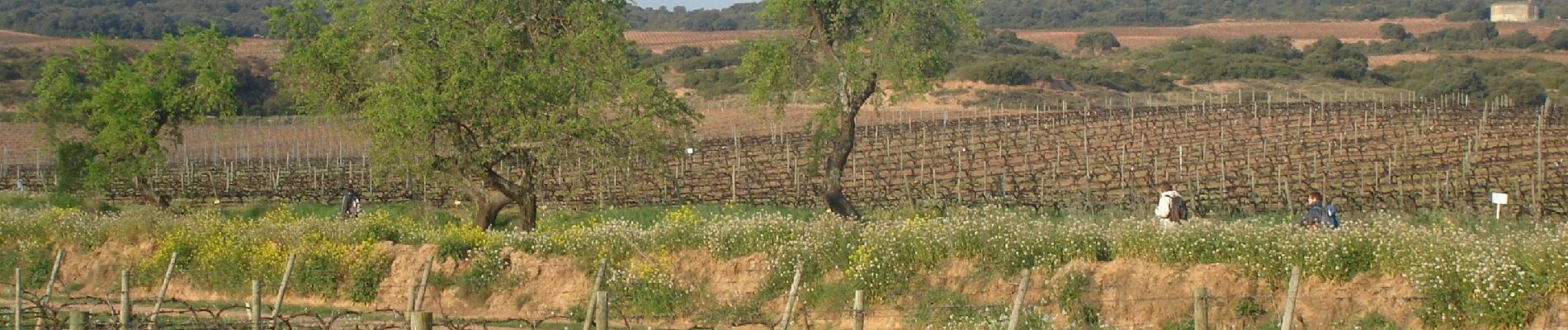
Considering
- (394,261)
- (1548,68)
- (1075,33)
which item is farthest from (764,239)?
(1075,33)

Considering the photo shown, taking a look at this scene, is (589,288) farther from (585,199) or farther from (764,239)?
(585,199)

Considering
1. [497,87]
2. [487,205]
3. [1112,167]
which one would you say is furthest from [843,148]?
[1112,167]

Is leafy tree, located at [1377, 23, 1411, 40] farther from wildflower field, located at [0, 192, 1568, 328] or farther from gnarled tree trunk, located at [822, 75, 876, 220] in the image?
wildflower field, located at [0, 192, 1568, 328]

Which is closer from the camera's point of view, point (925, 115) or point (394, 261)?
point (394, 261)

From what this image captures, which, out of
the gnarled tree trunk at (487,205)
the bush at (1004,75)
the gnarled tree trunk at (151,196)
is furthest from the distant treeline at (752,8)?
the gnarled tree trunk at (487,205)

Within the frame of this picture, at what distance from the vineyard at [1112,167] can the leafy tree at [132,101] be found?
335 cm

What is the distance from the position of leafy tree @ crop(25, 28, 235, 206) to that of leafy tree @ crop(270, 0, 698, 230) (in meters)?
9.54

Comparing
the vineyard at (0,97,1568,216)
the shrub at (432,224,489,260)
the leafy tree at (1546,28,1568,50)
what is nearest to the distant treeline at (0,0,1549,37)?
the leafy tree at (1546,28,1568,50)

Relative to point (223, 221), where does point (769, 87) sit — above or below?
above

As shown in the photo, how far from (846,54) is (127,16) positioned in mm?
Result: 131296

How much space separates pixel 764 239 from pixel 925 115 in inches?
1959

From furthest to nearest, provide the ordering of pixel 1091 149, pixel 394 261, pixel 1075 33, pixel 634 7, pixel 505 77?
pixel 1075 33
pixel 1091 149
pixel 634 7
pixel 505 77
pixel 394 261

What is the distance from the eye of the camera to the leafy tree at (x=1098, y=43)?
12738 centimetres

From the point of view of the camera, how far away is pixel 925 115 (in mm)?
70188
